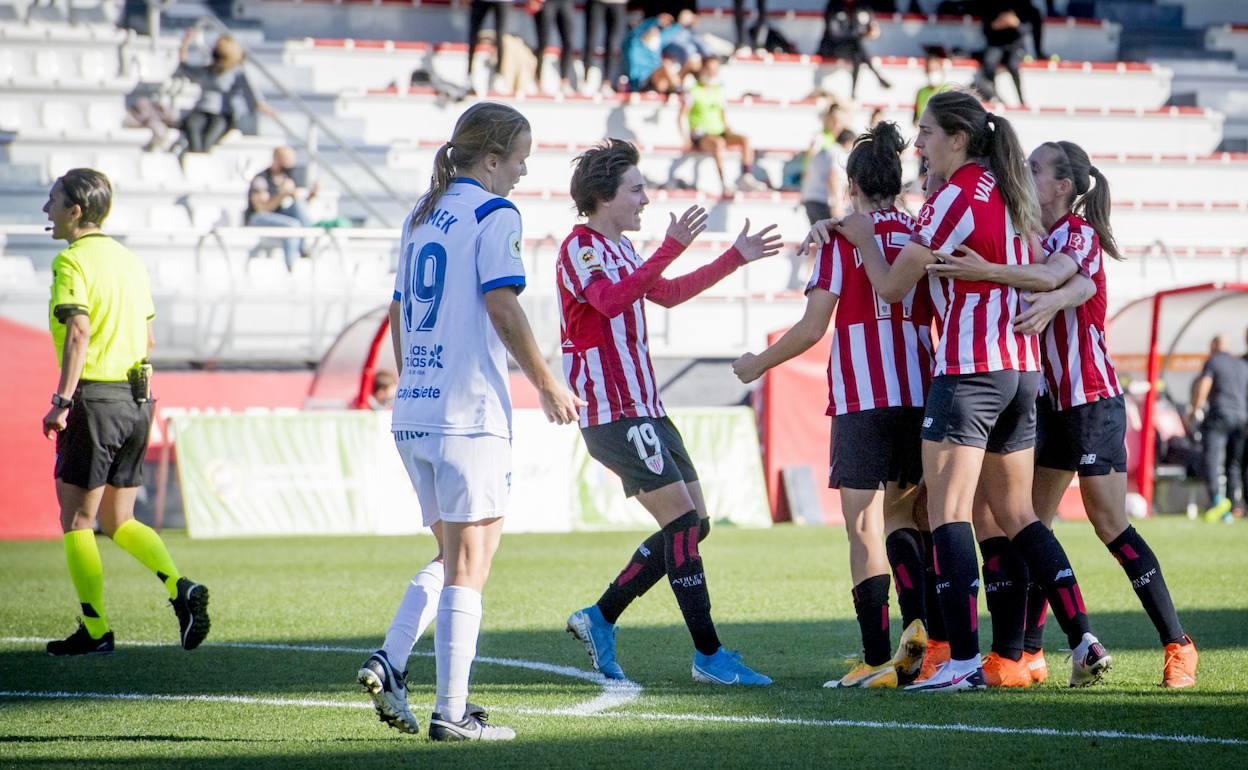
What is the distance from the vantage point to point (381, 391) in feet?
51.6

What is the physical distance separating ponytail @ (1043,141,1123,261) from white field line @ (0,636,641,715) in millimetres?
2517

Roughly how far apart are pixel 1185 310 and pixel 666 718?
13844mm

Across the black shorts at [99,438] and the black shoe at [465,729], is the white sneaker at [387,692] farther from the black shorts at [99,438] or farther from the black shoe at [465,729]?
the black shorts at [99,438]

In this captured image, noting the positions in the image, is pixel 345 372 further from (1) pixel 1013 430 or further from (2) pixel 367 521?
(1) pixel 1013 430

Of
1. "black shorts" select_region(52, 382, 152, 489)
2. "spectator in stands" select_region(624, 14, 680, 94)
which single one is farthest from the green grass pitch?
"spectator in stands" select_region(624, 14, 680, 94)

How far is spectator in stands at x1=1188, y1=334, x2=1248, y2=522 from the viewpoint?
16188mm

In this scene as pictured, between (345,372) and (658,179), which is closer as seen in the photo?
(345,372)

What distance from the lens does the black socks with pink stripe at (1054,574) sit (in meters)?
5.81

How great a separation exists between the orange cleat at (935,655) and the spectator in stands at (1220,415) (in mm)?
10768

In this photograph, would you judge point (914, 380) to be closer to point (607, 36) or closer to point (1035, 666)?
point (1035, 666)

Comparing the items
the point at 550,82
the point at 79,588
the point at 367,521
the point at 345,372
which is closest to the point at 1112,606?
the point at 79,588

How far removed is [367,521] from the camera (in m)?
14.9

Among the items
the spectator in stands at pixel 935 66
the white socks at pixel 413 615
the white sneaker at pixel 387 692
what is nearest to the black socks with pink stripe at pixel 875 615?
the white socks at pixel 413 615

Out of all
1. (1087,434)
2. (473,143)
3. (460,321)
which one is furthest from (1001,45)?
(460,321)
